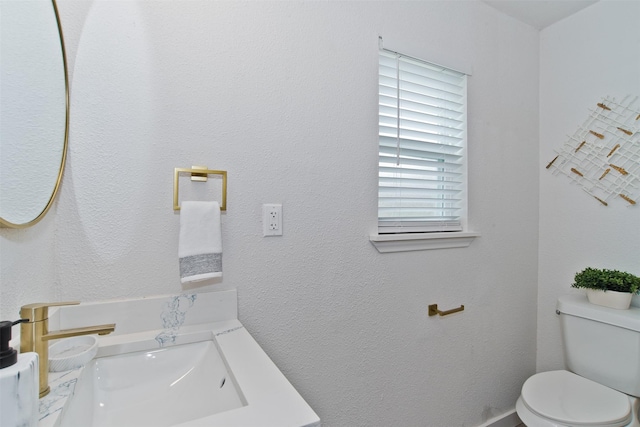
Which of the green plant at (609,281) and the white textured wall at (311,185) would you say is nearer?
the white textured wall at (311,185)

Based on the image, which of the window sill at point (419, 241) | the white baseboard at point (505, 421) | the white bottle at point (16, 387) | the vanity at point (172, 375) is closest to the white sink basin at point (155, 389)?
the vanity at point (172, 375)

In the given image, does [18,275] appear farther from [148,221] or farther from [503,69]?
[503,69]

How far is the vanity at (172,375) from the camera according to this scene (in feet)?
1.84

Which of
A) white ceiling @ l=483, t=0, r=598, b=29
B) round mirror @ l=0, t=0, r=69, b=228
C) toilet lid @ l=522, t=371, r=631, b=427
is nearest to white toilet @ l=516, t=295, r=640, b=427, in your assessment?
toilet lid @ l=522, t=371, r=631, b=427

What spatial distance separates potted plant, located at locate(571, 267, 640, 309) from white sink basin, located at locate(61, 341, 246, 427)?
5.52ft

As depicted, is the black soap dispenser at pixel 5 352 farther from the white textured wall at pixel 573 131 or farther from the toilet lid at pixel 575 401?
the white textured wall at pixel 573 131

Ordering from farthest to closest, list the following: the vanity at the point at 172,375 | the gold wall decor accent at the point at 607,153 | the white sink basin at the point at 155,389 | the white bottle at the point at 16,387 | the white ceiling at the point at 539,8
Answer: the white ceiling at the point at 539,8 < the gold wall decor accent at the point at 607,153 < the white sink basin at the point at 155,389 < the vanity at the point at 172,375 < the white bottle at the point at 16,387

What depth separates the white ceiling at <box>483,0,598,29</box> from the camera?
1.60 metres

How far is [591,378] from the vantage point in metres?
1.44

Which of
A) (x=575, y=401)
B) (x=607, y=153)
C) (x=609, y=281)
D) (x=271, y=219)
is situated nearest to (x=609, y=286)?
(x=609, y=281)

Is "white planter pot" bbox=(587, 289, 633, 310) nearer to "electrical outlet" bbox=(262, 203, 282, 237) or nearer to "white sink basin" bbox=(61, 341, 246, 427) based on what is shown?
"electrical outlet" bbox=(262, 203, 282, 237)

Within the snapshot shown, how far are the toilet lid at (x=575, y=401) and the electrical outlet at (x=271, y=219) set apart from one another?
1245mm

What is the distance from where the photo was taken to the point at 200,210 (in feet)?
3.15

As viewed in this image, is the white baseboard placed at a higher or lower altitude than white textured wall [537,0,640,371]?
lower
